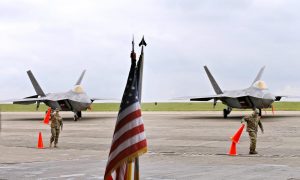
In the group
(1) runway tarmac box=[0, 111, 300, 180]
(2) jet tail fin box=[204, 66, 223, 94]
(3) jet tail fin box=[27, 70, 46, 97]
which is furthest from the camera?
(3) jet tail fin box=[27, 70, 46, 97]

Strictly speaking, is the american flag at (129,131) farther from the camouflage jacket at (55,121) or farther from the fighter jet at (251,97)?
the fighter jet at (251,97)

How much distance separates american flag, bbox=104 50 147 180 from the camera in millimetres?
6808

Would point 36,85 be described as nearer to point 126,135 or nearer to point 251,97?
point 251,97

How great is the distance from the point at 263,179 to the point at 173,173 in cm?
235

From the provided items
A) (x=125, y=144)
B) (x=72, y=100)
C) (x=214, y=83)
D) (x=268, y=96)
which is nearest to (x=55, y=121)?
(x=125, y=144)

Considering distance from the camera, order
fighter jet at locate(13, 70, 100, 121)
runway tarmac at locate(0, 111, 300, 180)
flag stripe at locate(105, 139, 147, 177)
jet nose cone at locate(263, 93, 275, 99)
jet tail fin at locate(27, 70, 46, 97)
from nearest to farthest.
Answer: flag stripe at locate(105, 139, 147, 177) → runway tarmac at locate(0, 111, 300, 180) → jet nose cone at locate(263, 93, 275, 99) → fighter jet at locate(13, 70, 100, 121) → jet tail fin at locate(27, 70, 46, 97)

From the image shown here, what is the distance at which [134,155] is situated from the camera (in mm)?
6793

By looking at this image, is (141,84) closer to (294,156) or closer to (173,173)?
(173,173)

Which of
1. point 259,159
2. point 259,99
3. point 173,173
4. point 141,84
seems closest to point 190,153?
point 259,159

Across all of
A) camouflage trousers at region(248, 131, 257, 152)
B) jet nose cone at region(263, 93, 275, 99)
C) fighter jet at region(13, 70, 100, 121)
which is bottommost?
fighter jet at region(13, 70, 100, 121)

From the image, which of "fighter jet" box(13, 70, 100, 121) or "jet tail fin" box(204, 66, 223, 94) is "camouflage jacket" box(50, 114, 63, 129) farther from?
"jet tail fin" box(204, 66, 223, 94)

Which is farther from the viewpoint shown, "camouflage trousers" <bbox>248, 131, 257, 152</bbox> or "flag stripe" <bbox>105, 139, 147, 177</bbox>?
"camouflage trousers" <bbox>248, 131, 257, 152</bbox>

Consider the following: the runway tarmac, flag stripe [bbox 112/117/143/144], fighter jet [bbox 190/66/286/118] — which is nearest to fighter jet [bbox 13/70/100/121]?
fighter jet [bbox 190/66/286/118]

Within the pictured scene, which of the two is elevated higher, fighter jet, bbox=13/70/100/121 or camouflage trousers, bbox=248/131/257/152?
camouflage trousers, bbox=248/131/257/152
